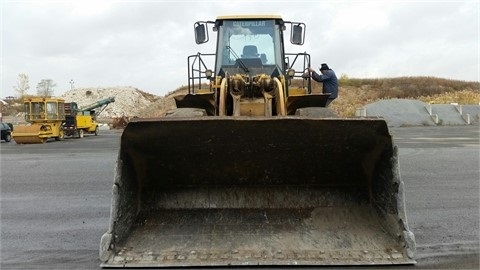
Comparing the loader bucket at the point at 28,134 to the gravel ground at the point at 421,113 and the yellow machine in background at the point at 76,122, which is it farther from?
the gravel ground at the point at 421,113

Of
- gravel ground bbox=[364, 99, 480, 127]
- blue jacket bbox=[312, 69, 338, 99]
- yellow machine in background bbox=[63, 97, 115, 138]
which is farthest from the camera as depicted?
gravel ground bbox=[364, 99, 480, 127]

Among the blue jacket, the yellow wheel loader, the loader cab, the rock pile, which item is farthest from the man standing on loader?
the rock pile

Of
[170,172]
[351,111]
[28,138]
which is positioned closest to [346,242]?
[170,172]

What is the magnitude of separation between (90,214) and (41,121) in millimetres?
24117

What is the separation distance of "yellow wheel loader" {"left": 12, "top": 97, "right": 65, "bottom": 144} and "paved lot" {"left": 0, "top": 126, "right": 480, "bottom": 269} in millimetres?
15159

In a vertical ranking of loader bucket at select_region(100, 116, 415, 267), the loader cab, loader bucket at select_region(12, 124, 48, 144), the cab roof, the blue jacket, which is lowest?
loader bucket at select_region(12, 124, 48, 144)

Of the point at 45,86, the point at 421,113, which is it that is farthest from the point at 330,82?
the point at 45,86

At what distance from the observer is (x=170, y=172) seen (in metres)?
5.26

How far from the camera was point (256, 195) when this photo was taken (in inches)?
207

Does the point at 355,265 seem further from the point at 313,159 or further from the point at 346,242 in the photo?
the point at 313,159

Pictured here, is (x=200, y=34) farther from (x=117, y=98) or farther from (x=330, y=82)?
(x=117, y=98)

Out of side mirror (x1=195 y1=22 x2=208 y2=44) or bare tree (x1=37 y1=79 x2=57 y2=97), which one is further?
bare tree (x1=37 y1=79 x2=57 y2=97)

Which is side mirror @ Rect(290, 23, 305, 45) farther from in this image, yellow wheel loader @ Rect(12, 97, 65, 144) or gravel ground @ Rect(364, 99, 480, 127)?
gravel ground @ Rect(364, 99, 480, 127)

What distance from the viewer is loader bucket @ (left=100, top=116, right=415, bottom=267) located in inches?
179
